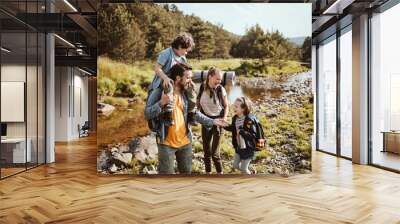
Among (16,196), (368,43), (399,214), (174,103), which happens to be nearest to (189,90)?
(174,103)

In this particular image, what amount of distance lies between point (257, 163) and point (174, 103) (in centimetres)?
167

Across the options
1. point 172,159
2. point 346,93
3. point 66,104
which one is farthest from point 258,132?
point 66,104

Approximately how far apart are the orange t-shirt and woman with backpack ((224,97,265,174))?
70cm

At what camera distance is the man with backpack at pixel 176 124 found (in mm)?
6414

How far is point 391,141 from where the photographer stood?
24.0 ft

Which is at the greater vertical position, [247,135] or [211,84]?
[211,84]

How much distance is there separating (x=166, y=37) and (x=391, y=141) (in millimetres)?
4492

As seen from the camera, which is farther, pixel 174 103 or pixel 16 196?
pixel 174 103

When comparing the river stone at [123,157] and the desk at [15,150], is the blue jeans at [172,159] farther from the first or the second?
the desk at [15,150]

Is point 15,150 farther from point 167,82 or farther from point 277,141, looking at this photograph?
point 277,141

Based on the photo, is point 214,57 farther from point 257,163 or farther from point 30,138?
point 30,138

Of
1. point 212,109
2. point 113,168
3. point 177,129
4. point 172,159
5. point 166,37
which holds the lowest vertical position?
point 113,168

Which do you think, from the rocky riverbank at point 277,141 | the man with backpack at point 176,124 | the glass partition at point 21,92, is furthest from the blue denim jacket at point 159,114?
the glass partition at point 21,92

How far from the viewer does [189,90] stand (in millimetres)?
6441
